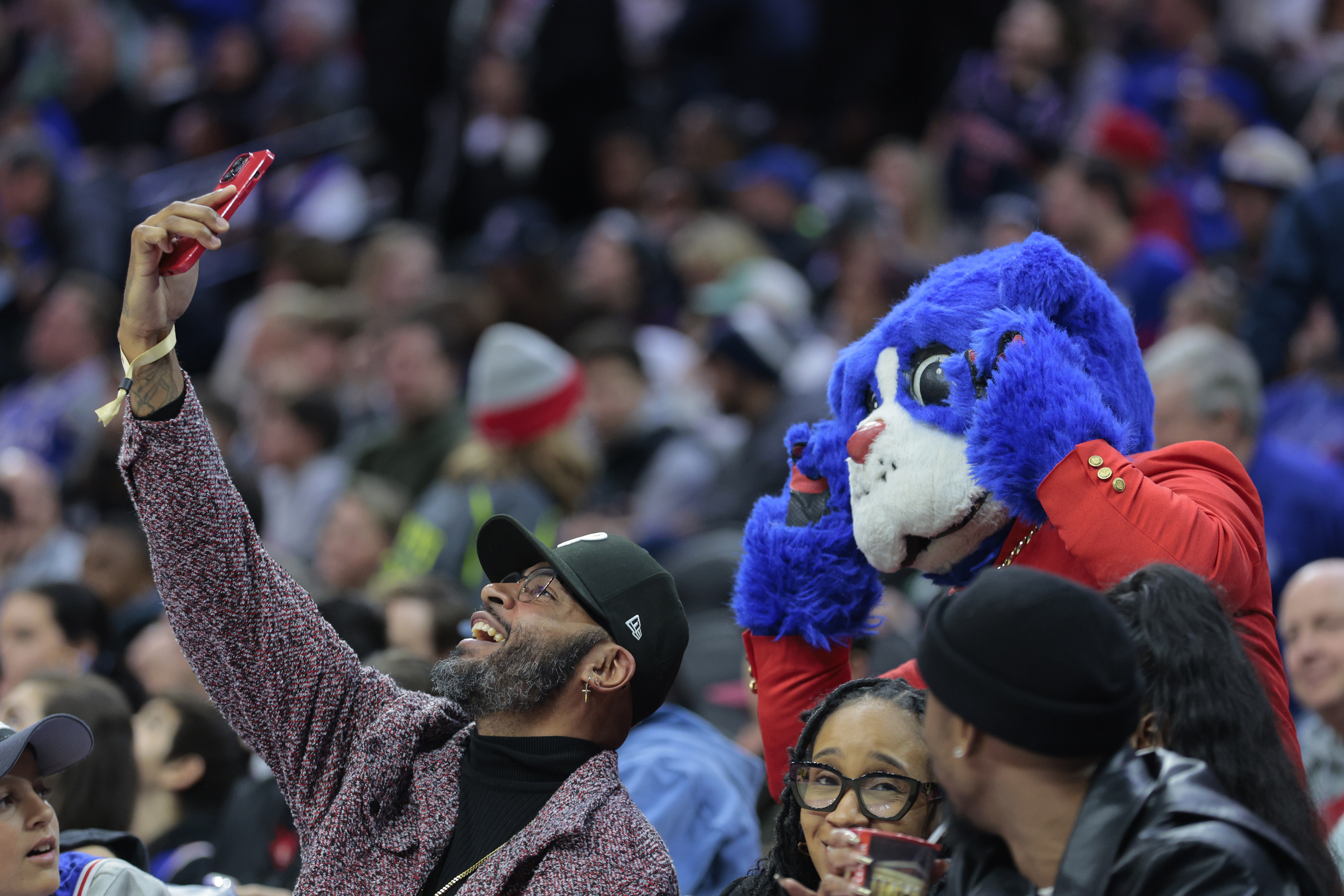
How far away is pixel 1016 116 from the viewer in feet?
29.8

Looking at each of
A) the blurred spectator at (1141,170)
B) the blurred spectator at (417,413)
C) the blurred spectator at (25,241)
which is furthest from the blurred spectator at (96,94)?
the blurred spectator at (1141,170)

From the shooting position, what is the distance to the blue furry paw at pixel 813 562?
2762 millimetres

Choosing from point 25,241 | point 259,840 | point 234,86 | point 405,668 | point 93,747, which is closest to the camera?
point 93,747

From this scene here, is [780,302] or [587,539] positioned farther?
[780,302]

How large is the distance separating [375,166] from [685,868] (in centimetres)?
875

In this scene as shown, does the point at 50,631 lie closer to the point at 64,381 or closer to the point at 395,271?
the point at 64,381

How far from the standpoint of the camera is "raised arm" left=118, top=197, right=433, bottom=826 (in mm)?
2477

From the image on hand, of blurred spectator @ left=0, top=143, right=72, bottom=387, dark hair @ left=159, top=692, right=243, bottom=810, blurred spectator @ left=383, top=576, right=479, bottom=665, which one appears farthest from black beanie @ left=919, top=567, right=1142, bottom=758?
blurred spectator @ left=0, top=143, right=72, bottom=387

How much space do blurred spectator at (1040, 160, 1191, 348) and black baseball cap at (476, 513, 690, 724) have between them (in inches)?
168

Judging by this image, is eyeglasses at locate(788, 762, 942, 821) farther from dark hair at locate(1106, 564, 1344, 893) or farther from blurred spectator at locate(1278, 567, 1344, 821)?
blurred spectator at locate(1278, 567, 1344, 821)

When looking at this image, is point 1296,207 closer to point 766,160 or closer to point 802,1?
point 766,160

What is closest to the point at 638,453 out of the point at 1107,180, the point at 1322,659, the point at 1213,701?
the point at 1107,180

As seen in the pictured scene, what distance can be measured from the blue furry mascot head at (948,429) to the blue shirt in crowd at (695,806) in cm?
91

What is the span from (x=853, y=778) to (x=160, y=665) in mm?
3190
